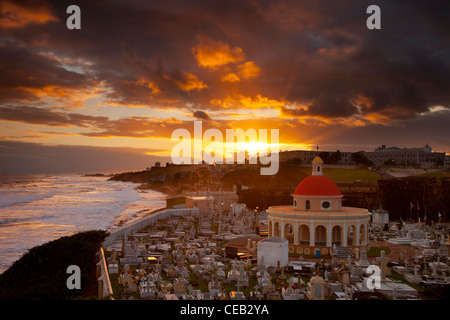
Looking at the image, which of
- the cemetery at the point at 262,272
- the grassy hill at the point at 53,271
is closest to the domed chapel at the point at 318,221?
the cemetery at the point at 262,272

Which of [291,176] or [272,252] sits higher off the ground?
[291,176]

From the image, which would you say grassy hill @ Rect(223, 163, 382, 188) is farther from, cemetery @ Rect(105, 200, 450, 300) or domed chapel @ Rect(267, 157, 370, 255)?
cemetery @ Rect(105, 200, 450, 300)

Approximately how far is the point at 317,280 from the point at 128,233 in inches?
827

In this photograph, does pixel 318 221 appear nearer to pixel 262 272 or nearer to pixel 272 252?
pixel 272 252

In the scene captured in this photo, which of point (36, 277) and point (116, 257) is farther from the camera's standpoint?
point (116, 257)

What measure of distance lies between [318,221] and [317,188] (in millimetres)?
2552

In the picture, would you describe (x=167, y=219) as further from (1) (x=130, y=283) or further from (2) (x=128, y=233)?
(1) (x=130, y=283)

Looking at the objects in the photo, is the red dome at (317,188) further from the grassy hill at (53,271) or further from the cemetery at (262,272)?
the grassy hill at (53,271)

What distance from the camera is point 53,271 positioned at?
22188mm

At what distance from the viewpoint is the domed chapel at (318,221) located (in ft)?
95.0

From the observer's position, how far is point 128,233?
113ft

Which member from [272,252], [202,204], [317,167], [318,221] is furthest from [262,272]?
[202,204]
